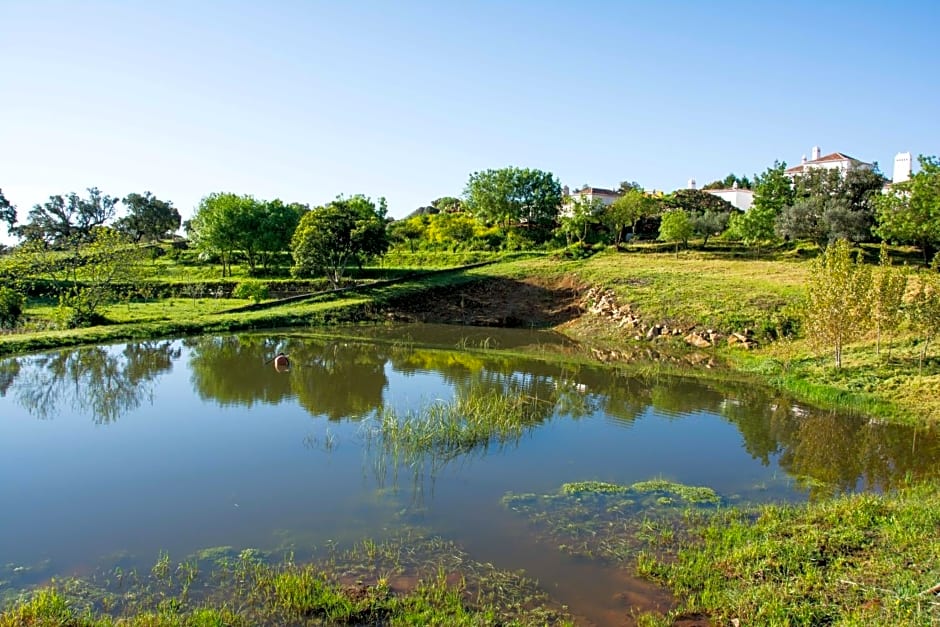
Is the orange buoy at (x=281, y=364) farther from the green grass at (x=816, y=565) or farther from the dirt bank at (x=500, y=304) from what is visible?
the green grass at (x=816, y=565)

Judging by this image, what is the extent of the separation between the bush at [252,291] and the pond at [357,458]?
1632 cm

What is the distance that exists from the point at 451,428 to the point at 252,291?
3120 cm

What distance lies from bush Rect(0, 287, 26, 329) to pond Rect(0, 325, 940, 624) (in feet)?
24.2

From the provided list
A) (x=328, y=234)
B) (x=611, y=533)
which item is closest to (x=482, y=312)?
(x=328, y=234)

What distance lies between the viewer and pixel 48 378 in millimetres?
22375

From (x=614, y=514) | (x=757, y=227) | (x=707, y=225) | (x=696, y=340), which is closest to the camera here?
(x=614, y=514)

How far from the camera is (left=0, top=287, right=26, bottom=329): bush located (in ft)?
100

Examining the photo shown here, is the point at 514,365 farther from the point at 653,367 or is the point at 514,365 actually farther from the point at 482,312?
the point at 482,312

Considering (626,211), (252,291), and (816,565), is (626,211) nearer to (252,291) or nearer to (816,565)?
(252,291)

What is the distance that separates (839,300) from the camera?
22656 mm

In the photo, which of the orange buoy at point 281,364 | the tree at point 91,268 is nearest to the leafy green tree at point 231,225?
the tree at point 91,268

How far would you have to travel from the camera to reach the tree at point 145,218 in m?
79.9

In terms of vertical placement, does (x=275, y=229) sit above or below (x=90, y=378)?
above

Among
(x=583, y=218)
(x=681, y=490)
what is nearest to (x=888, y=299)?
(x=681, y=490)
